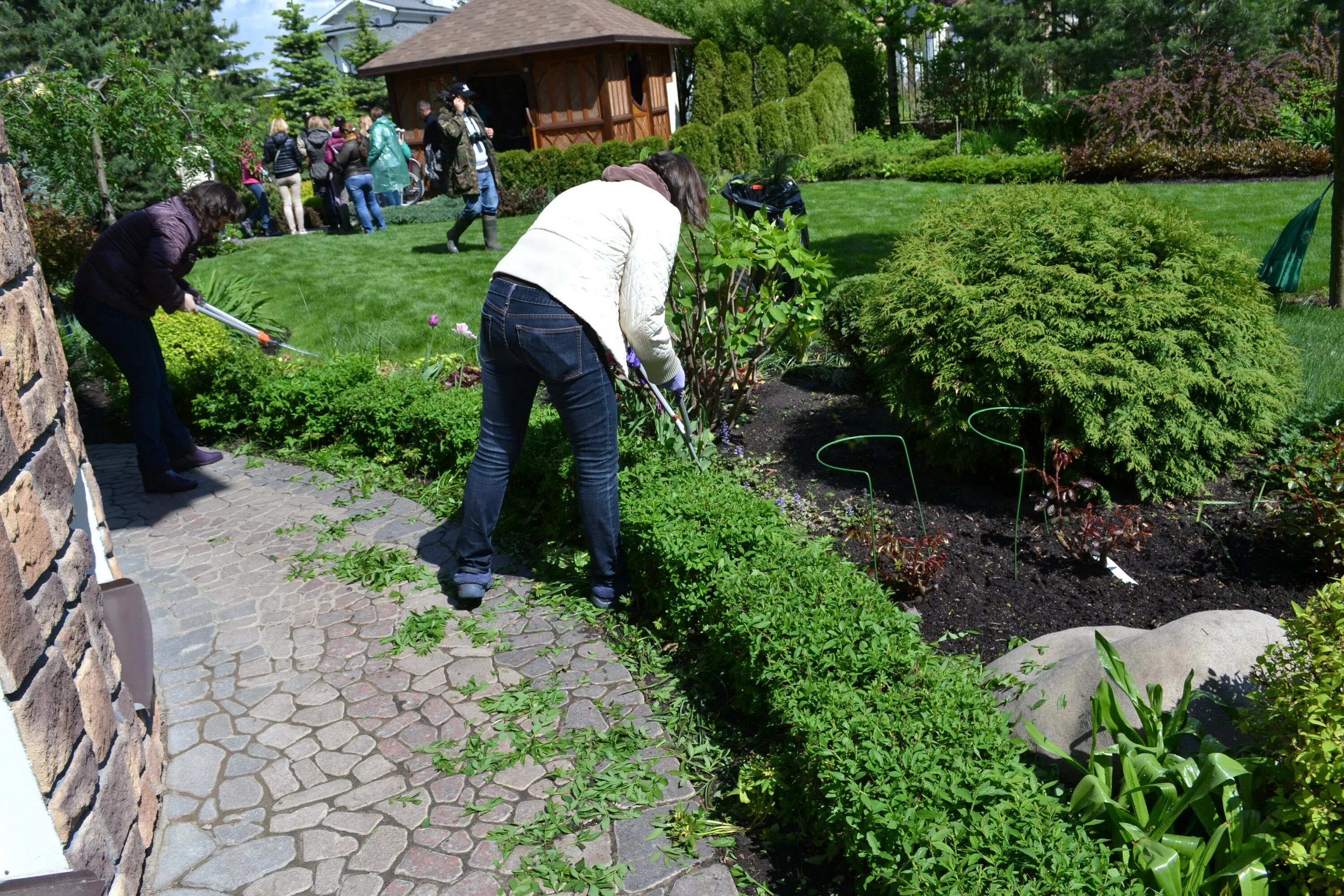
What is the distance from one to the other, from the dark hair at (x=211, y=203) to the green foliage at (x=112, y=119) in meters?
2.47

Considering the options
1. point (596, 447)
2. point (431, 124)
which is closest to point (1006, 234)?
point (596, 447)

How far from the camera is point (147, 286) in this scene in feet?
17.0

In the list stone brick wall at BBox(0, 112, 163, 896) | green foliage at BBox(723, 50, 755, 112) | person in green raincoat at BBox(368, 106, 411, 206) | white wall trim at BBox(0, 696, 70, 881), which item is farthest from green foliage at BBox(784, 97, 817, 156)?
white wall trim at BBox(0, 696, 70, 881)

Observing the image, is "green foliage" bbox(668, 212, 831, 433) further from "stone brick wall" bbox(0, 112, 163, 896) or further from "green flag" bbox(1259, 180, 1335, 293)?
"green flag" bbox(1259, 180, 1335, 293)

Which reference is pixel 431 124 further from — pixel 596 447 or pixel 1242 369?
pixel 1242 369

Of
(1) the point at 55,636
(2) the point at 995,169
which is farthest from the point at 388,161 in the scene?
(1) the point at 55,636

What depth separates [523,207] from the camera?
1600 cm

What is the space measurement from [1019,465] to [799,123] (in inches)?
684

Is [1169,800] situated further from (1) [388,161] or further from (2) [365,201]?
(1) [388,161]

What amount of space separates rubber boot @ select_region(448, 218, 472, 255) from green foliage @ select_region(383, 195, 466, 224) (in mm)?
3510

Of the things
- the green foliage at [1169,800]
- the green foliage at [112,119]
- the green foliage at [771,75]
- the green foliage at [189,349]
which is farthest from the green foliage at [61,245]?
the green foliage at [771,75]

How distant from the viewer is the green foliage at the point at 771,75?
23.3 meters

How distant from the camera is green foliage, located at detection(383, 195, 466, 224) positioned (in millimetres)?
15602

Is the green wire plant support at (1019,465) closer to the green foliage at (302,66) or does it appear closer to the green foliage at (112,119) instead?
the green foliage at (112,119)
